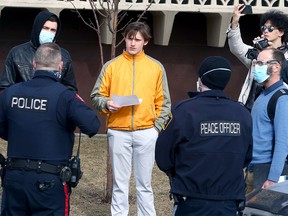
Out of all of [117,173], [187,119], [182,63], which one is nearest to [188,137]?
[187,119]

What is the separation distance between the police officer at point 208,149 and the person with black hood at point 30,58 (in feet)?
5.93

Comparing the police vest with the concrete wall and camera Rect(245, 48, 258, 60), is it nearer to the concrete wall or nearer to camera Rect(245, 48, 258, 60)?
camera Rect(245, 48, 258, 60)

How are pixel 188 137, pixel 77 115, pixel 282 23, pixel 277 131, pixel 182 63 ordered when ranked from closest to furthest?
1. pixel 188 137
2. pixel 77 115
3. pixel 277 131
4. pixel 282 23
5. pixel 182 63

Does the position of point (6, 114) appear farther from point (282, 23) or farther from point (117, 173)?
point (282, 23)

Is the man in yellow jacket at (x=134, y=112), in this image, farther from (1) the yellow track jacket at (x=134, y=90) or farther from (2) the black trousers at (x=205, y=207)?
(2) the black trousers at (x=205, y=207)

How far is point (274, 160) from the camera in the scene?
20.2 ft

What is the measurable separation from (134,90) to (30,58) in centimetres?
96

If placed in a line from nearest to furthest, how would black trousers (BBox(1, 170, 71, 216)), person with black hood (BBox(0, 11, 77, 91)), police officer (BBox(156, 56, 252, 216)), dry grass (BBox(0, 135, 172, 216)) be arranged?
police officer (BBox(156, 56, 252, 216)), black trousers (BBox(1, 170, 71, 216)), person with black hood (BBox(0, 11, 77, 91)), dry grass (BBox(0, 135, 172, 216))

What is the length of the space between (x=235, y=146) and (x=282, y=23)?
7.51ft

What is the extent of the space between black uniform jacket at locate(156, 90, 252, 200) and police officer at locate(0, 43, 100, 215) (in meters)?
0.66

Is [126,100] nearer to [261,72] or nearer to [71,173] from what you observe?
[261,72]

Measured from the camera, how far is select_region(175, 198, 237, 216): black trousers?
17.3ft

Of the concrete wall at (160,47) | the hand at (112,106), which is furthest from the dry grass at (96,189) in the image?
the hand at (112,106)

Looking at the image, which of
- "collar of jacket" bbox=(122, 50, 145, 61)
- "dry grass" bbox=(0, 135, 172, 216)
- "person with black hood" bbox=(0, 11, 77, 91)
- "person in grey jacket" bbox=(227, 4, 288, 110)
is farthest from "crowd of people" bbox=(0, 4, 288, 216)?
"dry grass" bbox=(0, 135, 172, 216)
